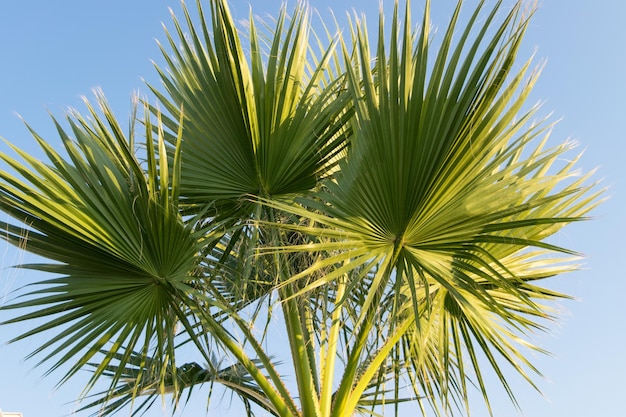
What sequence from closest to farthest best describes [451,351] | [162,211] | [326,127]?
[162,211] < [326,127] < [451,351]

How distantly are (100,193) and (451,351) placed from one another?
2.42 m

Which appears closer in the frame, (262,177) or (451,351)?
(262,177)

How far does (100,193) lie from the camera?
2.87m

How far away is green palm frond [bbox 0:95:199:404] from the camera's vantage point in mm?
2842

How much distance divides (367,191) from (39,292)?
1729 mm

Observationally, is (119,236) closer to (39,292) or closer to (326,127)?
(39,292)

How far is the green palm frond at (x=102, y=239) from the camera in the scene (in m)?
2.84

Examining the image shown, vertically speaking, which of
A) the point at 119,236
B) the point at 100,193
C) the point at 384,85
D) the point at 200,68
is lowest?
the point at 119,236

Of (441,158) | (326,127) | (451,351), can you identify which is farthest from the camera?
(451,351)

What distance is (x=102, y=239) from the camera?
9.44 feet

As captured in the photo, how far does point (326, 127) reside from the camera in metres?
3.08

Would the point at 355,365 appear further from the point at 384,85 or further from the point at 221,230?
the point at 384,85

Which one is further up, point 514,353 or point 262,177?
point 262,177

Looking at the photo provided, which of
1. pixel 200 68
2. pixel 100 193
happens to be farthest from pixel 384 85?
pixel 100 193
